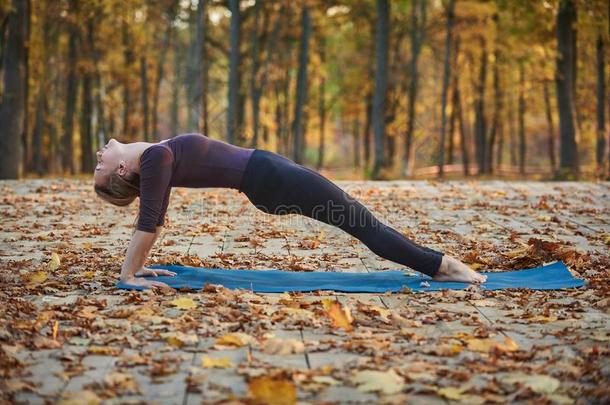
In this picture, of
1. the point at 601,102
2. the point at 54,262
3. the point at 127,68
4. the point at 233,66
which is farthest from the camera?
the point at 127,68

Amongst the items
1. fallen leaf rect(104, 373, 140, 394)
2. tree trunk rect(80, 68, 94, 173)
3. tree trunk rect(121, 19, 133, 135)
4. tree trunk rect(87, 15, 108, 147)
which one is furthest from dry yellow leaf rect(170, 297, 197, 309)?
tree trunk rect(80, 68, 94, 173)

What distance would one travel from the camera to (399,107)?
37062 millimetres

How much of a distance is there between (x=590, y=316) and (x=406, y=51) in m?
32.5

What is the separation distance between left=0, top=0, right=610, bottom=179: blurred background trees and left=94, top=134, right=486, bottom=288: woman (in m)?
12.4

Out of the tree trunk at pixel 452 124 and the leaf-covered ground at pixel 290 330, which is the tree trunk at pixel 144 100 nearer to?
the tree trunk at pixel 452 124

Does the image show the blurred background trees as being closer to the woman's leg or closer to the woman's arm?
the woman's arm

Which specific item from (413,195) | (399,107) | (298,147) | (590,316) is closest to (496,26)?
(298,147)

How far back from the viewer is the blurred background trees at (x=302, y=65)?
19.7 meters

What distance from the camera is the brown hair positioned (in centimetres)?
586

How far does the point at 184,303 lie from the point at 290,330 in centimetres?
89

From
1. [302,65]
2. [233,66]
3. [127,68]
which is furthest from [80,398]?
[127,68]

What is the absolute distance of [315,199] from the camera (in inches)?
232

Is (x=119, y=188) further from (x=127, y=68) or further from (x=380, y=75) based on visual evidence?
(x=127, y=68)

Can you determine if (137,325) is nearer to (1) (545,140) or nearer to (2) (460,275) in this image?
(2) (460,275)
